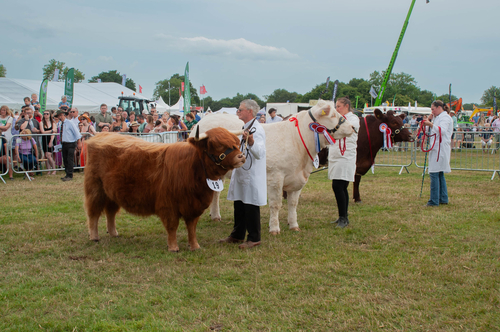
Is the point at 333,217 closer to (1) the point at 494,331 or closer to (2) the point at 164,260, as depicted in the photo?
(2) the point at 164,260

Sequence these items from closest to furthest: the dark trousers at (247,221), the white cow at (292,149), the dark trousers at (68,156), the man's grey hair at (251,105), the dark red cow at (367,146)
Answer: the man's grey hair at (251,105), the dark trousers at (247,221), the white cow at (292,149), the dark red cow at (367,146), the dark trousers at (68,156)

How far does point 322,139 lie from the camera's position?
6.10 meters

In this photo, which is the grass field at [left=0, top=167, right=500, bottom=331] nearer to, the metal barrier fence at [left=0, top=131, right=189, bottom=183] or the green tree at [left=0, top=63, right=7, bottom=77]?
the metal barrier fence at [left=0, top=131, right=189, bottom=183]

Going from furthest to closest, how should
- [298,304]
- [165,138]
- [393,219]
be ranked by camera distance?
1. [165,138]
2. [393,219]
3. [298,304]

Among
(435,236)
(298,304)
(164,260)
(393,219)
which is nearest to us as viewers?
(298,304)

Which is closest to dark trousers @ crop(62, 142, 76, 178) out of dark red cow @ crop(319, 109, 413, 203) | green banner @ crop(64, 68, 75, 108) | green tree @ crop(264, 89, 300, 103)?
green banner @ crop(64, 68, 75, 108)

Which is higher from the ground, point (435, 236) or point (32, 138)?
point (32, 138)

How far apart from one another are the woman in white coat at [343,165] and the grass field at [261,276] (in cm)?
42

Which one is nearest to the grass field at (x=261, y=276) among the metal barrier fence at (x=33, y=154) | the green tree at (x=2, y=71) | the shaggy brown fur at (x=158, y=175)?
the shaggy brown fur at (x=158, y=175)

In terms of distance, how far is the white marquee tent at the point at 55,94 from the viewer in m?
22.4

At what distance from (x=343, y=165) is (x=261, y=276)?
9.29ft

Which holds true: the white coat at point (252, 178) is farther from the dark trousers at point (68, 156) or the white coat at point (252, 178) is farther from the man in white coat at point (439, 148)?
the dark trousers at point (68, 156)

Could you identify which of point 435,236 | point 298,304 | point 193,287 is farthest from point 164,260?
point 435,236

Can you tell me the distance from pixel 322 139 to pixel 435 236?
2193 mm
